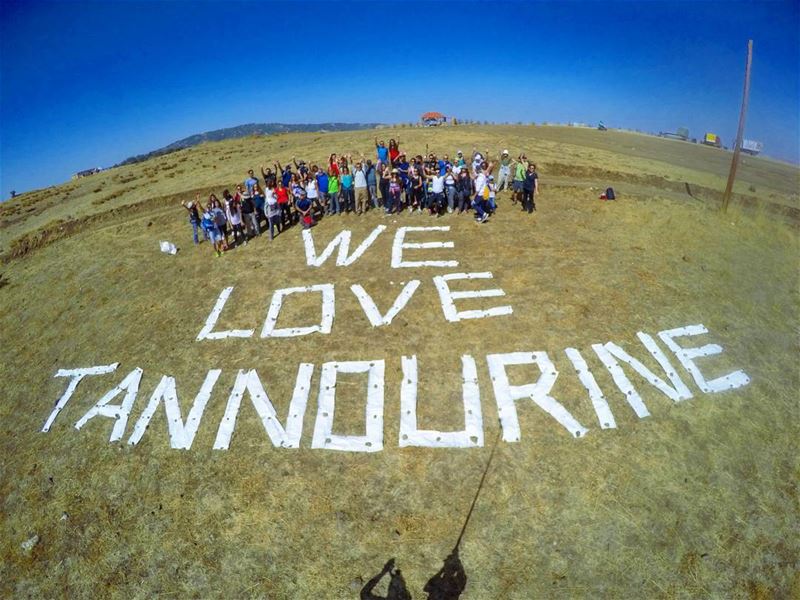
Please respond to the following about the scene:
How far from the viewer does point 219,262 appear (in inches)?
694

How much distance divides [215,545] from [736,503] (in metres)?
10.2

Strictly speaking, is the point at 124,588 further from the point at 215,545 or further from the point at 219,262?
the point at 219,262

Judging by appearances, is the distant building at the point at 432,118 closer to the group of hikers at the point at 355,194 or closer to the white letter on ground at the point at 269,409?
the group of hikers at the point at 355,194

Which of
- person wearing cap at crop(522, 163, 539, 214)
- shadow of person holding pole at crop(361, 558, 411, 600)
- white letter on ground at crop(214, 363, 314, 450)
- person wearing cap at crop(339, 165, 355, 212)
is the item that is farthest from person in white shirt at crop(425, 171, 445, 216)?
shadow of person holding pole at crop(361, 558, 411, 600)

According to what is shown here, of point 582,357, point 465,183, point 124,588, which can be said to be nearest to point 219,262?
point 465,183

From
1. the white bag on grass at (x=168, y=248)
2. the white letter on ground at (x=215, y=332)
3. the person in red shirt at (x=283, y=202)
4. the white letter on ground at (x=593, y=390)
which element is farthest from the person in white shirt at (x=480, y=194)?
the white bag on grass at (x=168, y=248)

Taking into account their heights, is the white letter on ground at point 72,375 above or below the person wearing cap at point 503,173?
below

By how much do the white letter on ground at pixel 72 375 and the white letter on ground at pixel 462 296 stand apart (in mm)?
10065

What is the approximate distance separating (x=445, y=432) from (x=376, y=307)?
503cm

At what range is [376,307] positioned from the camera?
13.7 metres

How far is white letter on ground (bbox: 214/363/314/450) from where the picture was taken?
1008cm

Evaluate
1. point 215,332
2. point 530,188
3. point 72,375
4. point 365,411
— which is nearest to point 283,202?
point 215,332

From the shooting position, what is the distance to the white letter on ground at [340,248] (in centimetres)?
1648

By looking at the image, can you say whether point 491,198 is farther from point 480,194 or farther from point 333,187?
point 333,187
